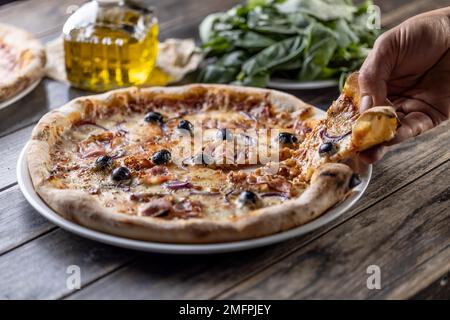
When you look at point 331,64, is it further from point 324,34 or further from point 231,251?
point 231,251

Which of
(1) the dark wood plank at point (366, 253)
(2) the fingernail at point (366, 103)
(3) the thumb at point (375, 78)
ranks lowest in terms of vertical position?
(1) the dark wood plank at point (366, 253)

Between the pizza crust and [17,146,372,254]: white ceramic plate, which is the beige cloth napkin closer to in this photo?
the pizza crust

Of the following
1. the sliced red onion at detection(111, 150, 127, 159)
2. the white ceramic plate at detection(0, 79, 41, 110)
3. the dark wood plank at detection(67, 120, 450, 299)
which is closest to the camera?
the dark wood plank at detection(67, 120, 450, 299)

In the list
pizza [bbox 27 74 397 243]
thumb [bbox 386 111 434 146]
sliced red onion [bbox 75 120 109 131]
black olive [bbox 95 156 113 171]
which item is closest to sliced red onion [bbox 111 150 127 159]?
pizza [bbox 27 74 397 243]

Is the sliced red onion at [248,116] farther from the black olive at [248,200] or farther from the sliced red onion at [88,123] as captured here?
the black olive at [248,200]

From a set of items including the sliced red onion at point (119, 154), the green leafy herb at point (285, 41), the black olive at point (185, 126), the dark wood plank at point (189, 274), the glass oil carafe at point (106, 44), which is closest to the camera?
the dark wood plank at point (189, 274)

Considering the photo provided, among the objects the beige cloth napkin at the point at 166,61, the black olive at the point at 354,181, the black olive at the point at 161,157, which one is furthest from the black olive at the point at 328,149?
the beige cloth napkin at the point at 166,61
